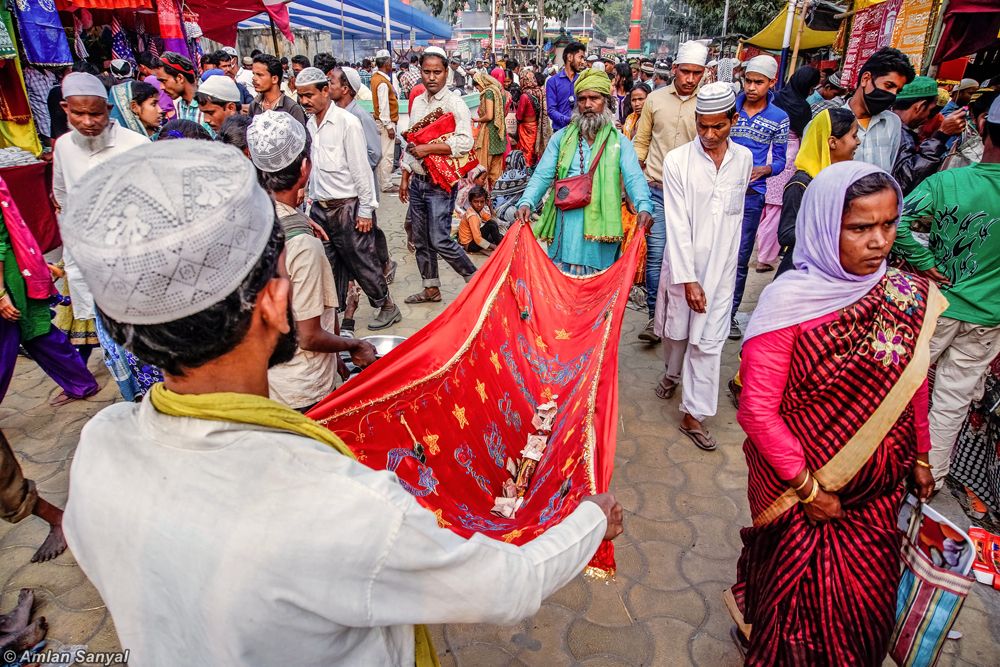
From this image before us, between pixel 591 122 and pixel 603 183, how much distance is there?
40cm

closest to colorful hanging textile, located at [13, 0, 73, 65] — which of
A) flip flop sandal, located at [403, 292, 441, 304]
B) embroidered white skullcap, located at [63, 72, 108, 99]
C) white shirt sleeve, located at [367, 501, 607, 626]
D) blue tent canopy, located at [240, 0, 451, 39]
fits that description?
embroidered white skullcap, located at [63, 72, 108, 99]

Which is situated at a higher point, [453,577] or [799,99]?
[799,99]

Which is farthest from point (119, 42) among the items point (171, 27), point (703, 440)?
point (703, 440)

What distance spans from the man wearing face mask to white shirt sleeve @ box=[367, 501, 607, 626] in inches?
167

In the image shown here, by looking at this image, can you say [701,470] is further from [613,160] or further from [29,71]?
[29,71]

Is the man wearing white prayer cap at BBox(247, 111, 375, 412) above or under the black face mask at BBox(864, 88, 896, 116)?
under

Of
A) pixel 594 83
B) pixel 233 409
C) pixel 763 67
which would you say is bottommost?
pixel 233 409

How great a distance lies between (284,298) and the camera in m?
1.00

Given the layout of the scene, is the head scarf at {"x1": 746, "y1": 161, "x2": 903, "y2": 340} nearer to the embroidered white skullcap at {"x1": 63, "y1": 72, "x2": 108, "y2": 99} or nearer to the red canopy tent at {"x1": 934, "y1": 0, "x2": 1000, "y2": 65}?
the embroidered white skullcap at {"x1": 63, "y1": 72, "x2": 108, "y2": 99}

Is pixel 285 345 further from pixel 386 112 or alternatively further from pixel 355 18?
pixel 355 18

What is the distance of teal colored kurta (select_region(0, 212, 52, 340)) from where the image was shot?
10.6ft

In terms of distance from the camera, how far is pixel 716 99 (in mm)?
3275

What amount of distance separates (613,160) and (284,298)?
338cm

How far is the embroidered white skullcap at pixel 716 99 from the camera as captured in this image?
3.26 meters
